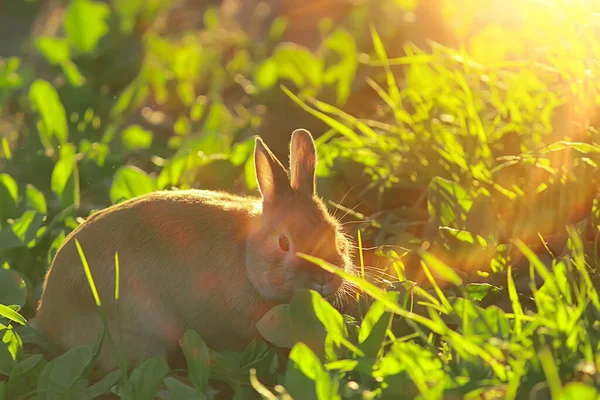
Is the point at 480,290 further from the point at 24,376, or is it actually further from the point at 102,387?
the point at 24,376

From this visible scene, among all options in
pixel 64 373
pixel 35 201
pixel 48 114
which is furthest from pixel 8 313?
pixel 48 114

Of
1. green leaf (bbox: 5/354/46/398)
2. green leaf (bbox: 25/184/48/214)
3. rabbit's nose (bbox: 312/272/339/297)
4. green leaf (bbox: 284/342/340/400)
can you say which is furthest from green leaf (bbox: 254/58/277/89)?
green leaf (bbox: 284/342/340/400)

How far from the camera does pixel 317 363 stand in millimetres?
2111

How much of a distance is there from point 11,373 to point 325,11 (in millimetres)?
4928

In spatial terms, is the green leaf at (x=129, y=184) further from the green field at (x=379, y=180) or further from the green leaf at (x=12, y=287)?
the green leaf at (x=12, y=287)

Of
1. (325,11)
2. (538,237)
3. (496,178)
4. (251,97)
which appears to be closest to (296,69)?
(251,97)

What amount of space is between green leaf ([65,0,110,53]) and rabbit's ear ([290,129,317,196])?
9.98ft

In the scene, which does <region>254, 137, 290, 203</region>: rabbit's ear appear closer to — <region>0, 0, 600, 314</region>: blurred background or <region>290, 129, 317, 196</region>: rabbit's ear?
<region>290, 129, 317, 196</region>: rabbit's ear

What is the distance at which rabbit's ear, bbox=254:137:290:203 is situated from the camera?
315 centimetres

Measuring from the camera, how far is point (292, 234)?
3.11 m

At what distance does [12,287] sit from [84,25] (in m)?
3.11

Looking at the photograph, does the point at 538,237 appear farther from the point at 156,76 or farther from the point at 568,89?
the point at 156,76

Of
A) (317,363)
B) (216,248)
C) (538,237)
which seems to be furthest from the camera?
(216,248)

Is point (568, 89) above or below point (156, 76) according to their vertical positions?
above
